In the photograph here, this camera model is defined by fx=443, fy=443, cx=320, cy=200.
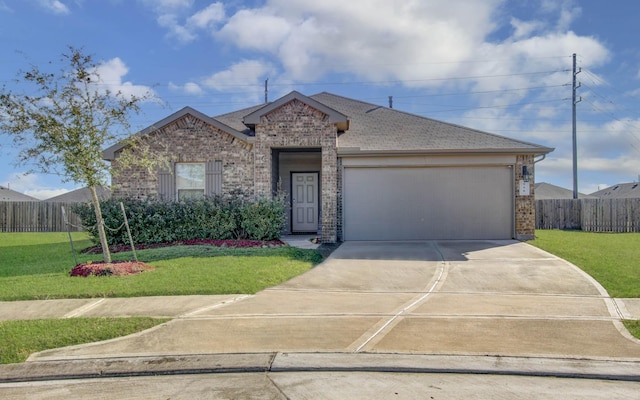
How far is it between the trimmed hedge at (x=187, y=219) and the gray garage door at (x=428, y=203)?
99.6 inches

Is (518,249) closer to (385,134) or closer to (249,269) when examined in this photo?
(385,134)

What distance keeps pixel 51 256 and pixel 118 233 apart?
194cm

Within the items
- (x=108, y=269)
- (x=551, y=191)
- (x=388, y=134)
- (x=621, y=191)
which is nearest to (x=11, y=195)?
(x=108, y=269)

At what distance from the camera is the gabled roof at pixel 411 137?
13.6 m

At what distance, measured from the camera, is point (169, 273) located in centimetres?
884

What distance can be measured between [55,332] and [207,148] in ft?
31.3

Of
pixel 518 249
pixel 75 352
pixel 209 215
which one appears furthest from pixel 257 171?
pixel 75 352

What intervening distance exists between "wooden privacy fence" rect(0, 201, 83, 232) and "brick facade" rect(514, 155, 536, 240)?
68.6ft

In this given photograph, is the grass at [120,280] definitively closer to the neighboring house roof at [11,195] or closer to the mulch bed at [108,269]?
the mulch bed at [108,269]

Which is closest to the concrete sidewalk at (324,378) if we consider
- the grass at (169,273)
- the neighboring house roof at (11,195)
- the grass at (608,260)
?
the grass at (169,273)

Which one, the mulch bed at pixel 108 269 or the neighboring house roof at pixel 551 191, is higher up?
the neighboring house roof at pixel 551 191

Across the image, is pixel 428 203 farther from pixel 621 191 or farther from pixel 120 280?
pixel 621 191

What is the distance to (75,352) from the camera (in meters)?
4.69

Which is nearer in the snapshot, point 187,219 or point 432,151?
point 187,219
